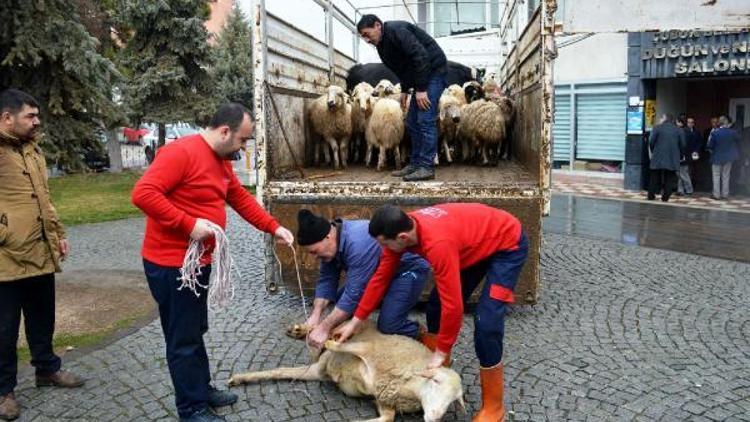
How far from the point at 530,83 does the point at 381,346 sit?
11.8 ft

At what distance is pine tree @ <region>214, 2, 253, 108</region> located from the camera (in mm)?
27609

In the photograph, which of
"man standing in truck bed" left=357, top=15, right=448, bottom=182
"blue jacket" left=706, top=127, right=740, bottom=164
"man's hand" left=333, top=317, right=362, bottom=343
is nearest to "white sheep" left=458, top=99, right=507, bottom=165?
"man standing in truck bed" left=357, top=15, right=448, bottom=182

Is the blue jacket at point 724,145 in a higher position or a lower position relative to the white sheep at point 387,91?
lower

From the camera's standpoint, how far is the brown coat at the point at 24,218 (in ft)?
12.8

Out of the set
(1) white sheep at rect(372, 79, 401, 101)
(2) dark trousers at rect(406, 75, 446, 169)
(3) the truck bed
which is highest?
(1) white sheep at rect(372, 79, 401, 101)

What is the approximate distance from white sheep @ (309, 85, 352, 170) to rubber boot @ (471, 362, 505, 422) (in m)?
3.74

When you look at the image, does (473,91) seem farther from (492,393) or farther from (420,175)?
(492,393)

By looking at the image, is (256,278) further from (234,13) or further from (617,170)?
(234,13)

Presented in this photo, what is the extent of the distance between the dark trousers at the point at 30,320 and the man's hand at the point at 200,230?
1.41 meters

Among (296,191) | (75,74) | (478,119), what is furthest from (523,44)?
(75,74)

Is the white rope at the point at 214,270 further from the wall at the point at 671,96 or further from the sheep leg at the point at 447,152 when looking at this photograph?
the wall at the point at 671,96

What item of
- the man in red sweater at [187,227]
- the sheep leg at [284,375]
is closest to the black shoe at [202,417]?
the man in red sweater at [187,227]

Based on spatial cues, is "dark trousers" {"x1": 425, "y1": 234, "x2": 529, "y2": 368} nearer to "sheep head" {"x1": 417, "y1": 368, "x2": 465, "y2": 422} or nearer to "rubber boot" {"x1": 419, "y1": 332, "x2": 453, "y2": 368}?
"sheep head" {"x1": 417, "y1": 368, "x2": 465, "y2": 422}

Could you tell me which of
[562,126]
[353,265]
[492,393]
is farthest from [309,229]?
[562,126]
